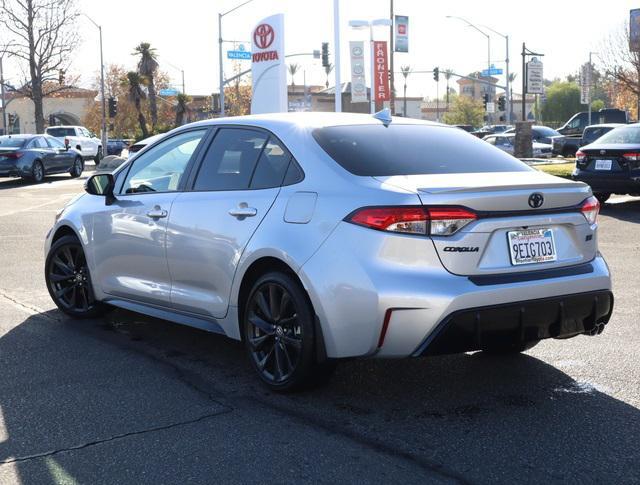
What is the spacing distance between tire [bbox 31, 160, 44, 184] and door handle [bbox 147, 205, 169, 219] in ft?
72.4

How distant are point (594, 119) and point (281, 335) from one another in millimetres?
38102

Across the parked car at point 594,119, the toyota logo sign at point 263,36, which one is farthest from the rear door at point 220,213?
the parked car at point 594,119

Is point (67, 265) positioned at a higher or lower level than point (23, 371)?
higher

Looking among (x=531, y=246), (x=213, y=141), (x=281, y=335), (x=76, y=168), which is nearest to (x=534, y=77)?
(x=76, y=168)

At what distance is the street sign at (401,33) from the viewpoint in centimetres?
4669

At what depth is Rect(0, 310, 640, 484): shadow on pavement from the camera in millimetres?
3844

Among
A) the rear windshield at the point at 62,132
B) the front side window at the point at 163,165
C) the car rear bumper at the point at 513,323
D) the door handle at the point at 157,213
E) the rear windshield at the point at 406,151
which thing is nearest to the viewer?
the car rear bumper at the point at 513,323

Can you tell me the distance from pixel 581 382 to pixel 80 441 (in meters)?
2.86

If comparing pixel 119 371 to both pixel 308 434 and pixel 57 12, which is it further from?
pixel 57 12

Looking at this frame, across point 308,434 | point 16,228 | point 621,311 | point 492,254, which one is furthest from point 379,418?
point 16,228

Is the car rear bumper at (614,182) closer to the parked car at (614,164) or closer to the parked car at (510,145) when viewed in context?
the parked car at (614,164)

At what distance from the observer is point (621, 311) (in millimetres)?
7008

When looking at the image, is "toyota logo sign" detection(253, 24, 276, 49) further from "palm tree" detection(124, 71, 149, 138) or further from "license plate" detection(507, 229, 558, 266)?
"palm tree" detection(124, 71, 149, 138)

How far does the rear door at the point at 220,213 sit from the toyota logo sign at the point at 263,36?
28.3 m
